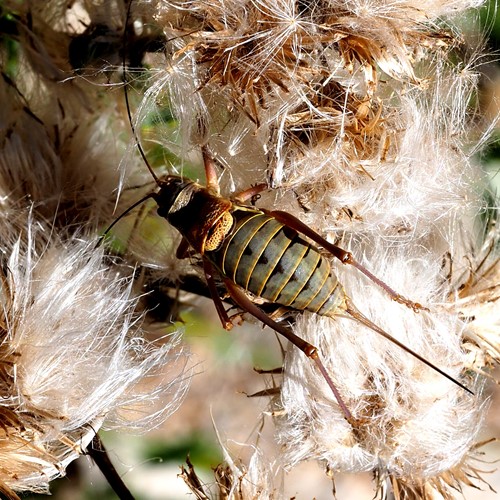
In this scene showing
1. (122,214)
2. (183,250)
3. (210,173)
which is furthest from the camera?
(122,214)

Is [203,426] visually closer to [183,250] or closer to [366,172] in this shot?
[183,250]

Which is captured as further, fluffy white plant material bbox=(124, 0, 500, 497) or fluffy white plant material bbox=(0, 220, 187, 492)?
Result: fluffy white plant material bbox=(0, 220, 187, 492)

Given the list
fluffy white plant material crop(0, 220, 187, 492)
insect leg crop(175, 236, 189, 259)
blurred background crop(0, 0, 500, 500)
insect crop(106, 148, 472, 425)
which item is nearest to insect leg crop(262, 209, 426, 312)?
insect crop(106, 148, 472, 425)

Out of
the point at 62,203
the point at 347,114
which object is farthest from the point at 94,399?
the point at 347,114

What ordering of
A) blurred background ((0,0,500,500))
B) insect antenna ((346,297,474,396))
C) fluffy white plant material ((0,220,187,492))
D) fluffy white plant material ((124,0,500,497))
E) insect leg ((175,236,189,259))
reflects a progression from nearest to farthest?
fluffy white plant material ((124,0,500,497)), fluffy white plant material ((0,220,187,492)), insect antenna ((346,297,474,396)), insect leg ((175,236,189,259)), blurred background ((0,0,500,500))

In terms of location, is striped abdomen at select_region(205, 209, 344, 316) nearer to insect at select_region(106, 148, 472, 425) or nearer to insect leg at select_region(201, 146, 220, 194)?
insect at select_region(106, 148, 472, 425)

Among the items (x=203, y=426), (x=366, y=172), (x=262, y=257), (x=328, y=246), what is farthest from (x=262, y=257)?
(x=203, y=426)

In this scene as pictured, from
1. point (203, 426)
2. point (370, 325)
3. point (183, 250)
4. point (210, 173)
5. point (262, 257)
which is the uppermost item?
point (210, 173)
